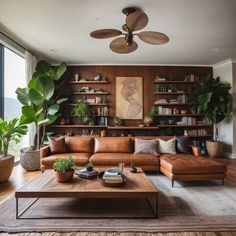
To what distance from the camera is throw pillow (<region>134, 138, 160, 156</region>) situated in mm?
→ 4305

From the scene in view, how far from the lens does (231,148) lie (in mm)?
5801

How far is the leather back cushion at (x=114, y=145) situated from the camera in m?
4.53

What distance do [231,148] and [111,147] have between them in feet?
12.2

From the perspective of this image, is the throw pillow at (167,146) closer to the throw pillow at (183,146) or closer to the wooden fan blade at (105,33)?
the throw pillow at (183,146)

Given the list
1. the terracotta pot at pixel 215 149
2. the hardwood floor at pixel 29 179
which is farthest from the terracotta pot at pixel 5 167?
the terracotta pot at pixel 215 149

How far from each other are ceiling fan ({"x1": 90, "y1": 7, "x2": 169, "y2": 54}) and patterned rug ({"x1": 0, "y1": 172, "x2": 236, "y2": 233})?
240 centimetres

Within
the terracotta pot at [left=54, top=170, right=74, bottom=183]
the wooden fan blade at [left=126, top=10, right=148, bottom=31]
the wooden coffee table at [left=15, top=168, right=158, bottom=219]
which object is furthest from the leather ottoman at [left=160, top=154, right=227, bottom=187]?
the wooden fan blade at [left=126, top=10, right=148, bottom=31]

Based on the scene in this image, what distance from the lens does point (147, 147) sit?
434 cm

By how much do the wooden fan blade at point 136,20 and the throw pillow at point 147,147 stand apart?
2.46 meters

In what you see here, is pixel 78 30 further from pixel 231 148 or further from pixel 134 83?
pixel 231 148

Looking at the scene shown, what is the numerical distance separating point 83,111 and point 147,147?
7.84 feet

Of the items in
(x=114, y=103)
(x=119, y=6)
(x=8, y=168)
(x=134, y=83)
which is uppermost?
(x=119, y=6)

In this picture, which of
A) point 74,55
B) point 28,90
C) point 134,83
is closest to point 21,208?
point 28,90

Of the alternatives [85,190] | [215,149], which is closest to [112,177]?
[85,190]
